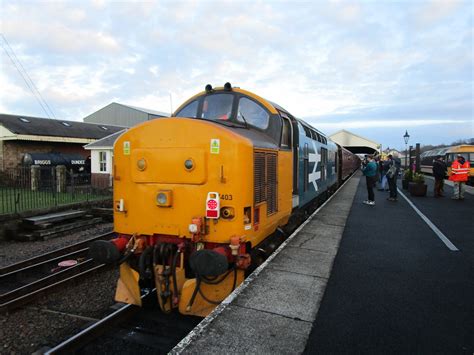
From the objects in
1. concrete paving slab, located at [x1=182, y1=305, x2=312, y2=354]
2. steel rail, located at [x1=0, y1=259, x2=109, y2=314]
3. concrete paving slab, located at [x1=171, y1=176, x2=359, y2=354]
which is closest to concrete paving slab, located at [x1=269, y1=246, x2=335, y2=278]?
concrete paving slab, located at [x1=171, y1=176, x2=359, y2=354]

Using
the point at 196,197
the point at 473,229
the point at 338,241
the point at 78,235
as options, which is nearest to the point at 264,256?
the point at 338,241

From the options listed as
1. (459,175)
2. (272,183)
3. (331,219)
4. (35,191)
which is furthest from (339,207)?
(35,191)

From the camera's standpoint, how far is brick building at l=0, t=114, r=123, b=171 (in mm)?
22375

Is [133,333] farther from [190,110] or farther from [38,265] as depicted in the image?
[38,265]

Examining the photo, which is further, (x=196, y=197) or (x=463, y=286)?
(x=463, y=286)

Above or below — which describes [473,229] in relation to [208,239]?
below

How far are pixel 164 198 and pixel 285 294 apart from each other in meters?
1.86

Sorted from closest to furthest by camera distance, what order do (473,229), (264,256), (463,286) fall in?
(463,286) < (264,256) < (473,229)

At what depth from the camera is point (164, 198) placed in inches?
173

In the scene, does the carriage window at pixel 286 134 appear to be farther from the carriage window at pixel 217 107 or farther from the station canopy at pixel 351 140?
the station canopy at pixel 351 140

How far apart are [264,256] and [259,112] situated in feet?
7.85

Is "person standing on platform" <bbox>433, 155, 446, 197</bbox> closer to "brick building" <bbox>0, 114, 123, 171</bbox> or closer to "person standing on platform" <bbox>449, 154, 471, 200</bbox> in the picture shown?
"person standing on platform" <bbox>449, 154, 471, 200</bbox>

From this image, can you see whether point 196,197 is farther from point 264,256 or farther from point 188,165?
point 264,256

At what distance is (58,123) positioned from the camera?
27375 millimetres
